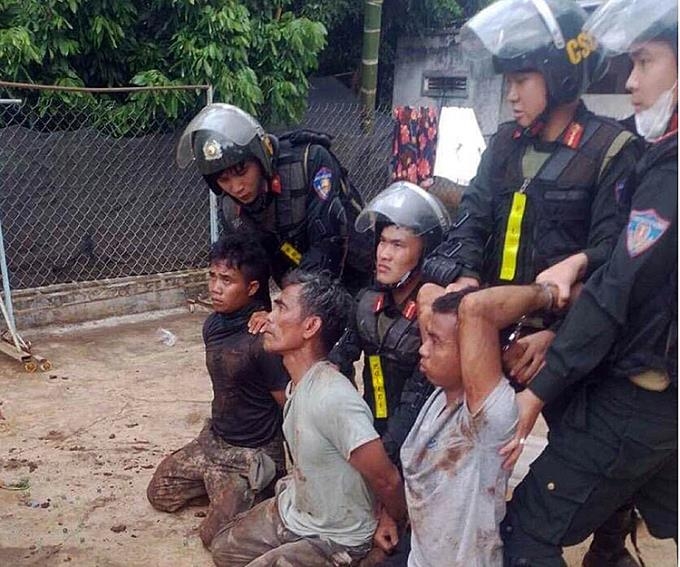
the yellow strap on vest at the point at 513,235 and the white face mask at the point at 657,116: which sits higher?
the white face mask at the point at 657,116

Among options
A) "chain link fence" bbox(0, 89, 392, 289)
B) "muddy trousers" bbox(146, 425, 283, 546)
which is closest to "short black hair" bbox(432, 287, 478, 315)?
"muddy trousers" bbox(146, 425, 283, 546)

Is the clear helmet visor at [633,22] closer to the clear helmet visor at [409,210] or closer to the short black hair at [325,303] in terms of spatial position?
the clear helmet visor at [409,210]

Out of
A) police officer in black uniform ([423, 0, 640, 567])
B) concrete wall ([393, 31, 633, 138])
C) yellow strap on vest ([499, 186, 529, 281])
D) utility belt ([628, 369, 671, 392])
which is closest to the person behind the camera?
utility belt ([628, 369, 671, 392])

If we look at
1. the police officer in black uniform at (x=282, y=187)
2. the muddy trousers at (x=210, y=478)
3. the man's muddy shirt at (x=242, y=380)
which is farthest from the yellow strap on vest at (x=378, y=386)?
the muddy trousers at (x=210, y=478)

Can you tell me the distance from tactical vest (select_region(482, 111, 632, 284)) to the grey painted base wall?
4.48 m

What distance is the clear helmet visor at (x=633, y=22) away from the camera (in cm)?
183

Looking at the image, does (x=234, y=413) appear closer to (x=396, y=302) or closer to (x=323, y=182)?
(x=396, y=302)

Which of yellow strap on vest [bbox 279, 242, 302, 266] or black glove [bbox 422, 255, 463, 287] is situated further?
yellow strap on vest [bbox 279, 242, 302, 266]

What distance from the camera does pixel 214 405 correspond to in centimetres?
329

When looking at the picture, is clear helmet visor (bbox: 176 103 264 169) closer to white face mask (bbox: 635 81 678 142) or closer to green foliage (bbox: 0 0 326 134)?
white face mask (bbox: 635 81 678 142)

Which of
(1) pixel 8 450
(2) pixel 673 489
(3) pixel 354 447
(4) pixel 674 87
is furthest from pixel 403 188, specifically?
(1) pixel 8 450

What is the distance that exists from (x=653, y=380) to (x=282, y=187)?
182 centimetres

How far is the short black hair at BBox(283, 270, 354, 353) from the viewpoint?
2646 millimetres

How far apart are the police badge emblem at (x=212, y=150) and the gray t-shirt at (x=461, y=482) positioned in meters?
1.42
